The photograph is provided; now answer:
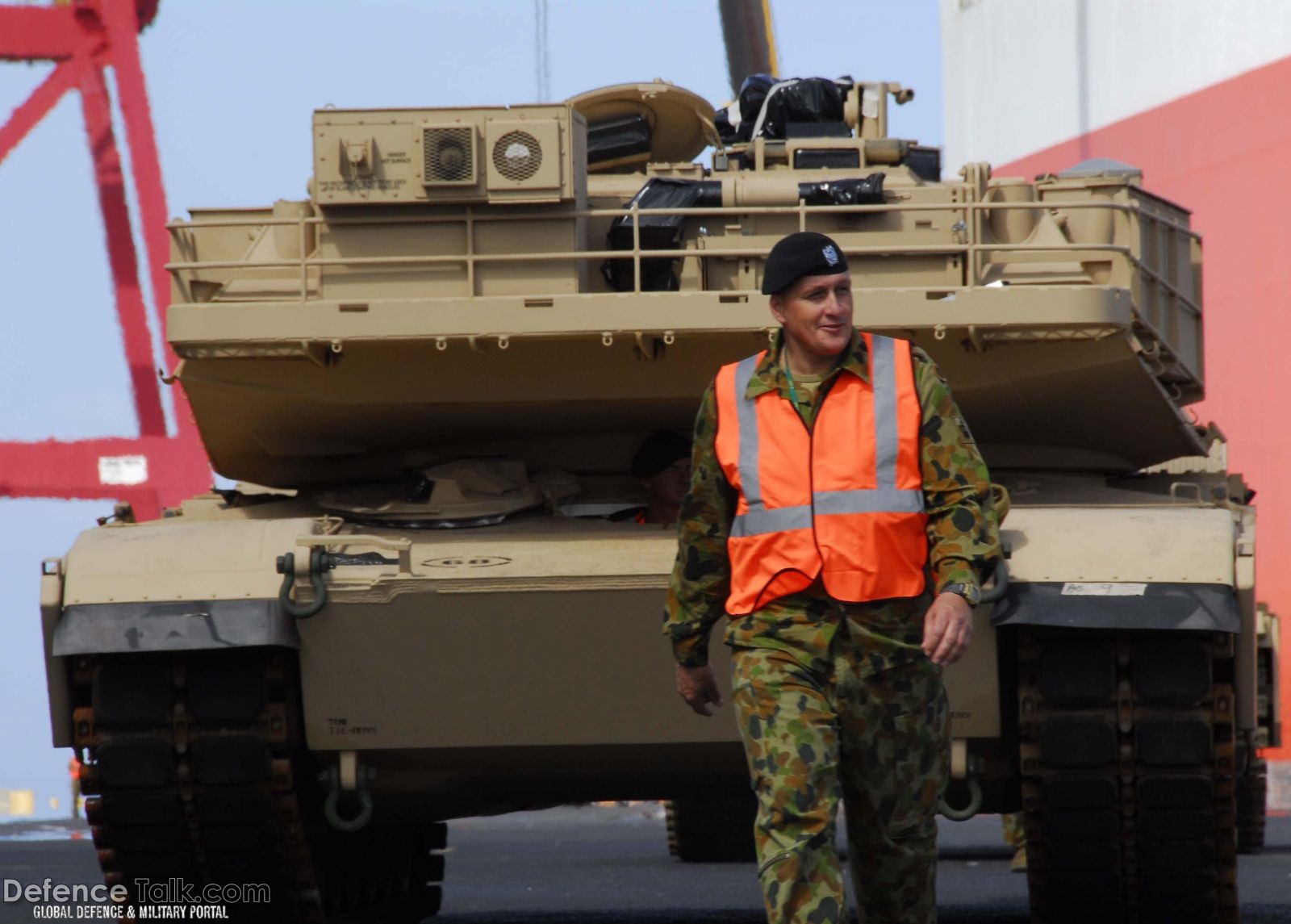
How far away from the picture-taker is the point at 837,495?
5.23 m

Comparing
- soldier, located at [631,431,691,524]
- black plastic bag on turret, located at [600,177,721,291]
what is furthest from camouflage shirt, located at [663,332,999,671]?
black plastic bag on turret, located at [600,177,721,291]

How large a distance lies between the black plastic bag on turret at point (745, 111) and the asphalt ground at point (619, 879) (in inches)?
135

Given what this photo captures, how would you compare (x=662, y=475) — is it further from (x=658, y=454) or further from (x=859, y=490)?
(x=859, y=490)

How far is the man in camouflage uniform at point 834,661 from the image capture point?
5066 millimetres

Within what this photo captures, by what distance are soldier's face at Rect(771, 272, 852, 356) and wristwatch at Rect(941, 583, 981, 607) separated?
631 mm

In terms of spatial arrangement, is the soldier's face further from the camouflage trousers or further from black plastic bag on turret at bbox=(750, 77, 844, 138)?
black plastic bag on turret at bbox=(750, 77, 844, 138)

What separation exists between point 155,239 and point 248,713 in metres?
12.7

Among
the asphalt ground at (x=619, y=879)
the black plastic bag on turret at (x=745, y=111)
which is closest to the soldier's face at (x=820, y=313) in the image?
the asphalt ground at (x=619, y=879)

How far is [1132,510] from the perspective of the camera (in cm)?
719

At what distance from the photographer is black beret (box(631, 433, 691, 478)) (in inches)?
316

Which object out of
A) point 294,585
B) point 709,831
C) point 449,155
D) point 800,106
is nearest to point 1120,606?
point 294,585

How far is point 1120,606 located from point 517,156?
8.54ft

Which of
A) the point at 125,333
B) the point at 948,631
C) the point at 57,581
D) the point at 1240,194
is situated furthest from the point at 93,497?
the point at 948,631

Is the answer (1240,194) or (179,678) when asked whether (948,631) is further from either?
(1240,194)
